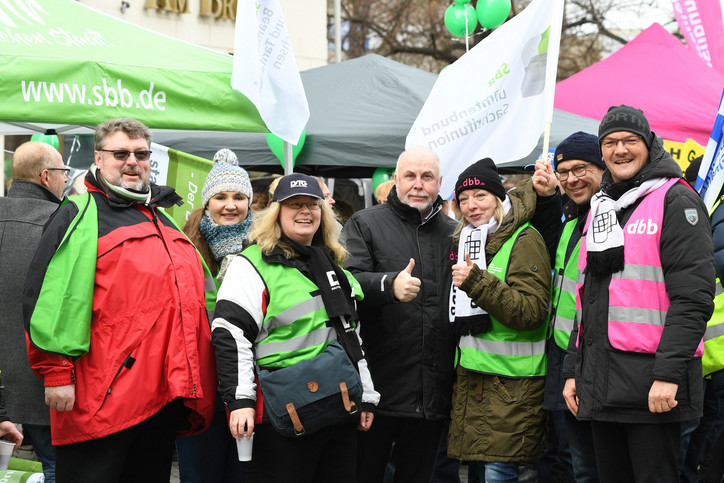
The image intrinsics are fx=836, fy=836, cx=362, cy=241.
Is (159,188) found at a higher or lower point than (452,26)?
lower

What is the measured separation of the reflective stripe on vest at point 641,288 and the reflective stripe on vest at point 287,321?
116 centimetres

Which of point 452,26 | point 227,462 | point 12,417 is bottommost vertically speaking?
point 227,462

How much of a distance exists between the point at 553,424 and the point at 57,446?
2.62 m

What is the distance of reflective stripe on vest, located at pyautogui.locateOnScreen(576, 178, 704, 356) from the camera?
A: 3.16 m

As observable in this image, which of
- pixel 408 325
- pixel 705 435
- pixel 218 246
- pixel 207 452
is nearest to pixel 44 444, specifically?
pixel 207 452

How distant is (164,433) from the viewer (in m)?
3.40

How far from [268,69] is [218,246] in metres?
1.72

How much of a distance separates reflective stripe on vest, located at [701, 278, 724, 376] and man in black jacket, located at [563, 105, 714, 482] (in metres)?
1.18

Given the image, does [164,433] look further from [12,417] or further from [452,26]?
[452,26]

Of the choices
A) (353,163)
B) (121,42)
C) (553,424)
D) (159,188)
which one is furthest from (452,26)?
(159,188)

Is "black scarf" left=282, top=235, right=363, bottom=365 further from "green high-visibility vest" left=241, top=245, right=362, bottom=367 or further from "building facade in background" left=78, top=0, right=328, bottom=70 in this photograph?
"building facade in background" left=78, top=0, right=328, bottom=70

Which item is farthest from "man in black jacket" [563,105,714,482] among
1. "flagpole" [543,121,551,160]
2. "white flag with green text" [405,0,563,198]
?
"white flag with green text" [405,0,563,198]

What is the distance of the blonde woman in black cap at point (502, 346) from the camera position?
3852mm

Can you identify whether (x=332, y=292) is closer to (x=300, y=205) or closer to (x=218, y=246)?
(x=300, y=205)
